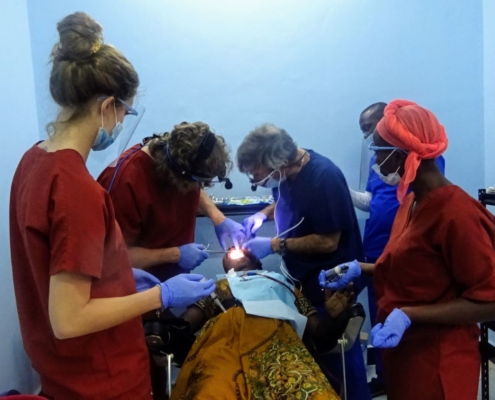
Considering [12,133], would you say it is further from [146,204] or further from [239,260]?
[239,260]

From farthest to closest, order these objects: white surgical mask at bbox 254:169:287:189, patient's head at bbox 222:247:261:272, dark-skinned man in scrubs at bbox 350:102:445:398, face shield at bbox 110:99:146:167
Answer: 1. dark-skinned man in scrubs at bbox 350:102:445:398
2. patient's head at bbox 222:247:261:272
3. white surgical mask at bbox 254:169:287:189
4. face shield at bbox 110:99:146:167

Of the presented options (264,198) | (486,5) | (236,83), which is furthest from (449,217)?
(486,5)

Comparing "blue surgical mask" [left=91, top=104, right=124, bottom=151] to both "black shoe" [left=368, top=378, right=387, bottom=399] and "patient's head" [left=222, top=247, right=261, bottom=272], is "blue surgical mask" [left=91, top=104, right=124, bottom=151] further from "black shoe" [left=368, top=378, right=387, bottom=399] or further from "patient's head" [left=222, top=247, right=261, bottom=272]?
"black shoe" [left=368, top=378, right=387, bottom=399]

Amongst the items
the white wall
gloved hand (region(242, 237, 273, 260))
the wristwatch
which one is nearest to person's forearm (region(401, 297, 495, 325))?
the wristwatch

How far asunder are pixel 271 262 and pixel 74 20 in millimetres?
1941

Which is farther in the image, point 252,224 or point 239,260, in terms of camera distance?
point 252,224

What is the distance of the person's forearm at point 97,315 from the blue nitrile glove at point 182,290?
118 mm

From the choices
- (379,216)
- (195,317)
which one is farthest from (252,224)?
(379,216)

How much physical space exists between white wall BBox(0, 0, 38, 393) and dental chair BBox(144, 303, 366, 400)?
609 millimetres

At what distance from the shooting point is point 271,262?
2.75 m

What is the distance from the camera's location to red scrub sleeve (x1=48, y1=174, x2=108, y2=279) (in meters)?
0.95

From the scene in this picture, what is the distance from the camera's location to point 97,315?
3.28 ft

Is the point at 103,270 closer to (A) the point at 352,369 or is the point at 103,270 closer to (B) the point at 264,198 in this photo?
(A) the point at 352,369

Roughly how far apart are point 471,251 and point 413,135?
1.30 feet
